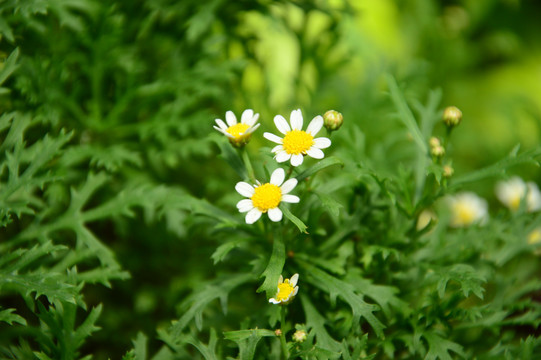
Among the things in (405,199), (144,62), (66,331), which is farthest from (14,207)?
(405,199)

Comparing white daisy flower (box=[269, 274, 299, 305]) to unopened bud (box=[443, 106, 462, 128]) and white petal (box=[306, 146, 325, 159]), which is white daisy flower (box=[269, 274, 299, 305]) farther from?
unopened bud (box=[443, 106, 462, 128])

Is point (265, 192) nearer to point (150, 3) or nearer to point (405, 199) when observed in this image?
point (405, 199)

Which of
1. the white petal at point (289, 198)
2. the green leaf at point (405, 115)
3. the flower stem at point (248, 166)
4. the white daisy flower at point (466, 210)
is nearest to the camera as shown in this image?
the white petal at point (289, 198)

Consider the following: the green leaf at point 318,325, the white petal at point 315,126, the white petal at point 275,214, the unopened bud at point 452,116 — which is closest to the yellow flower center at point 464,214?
the unopened bud at point 452,116

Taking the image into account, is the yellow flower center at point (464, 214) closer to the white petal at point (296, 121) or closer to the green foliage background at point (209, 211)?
the green foliage background at point (209, 211)

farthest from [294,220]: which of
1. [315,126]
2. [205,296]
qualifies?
[205,296]

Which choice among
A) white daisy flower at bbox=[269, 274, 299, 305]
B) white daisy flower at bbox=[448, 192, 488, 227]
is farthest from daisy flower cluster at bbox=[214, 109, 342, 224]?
white daisy flower at bbox=[448, 192, 488, 227]

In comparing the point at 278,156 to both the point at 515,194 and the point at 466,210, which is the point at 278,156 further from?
the point at 515,194
